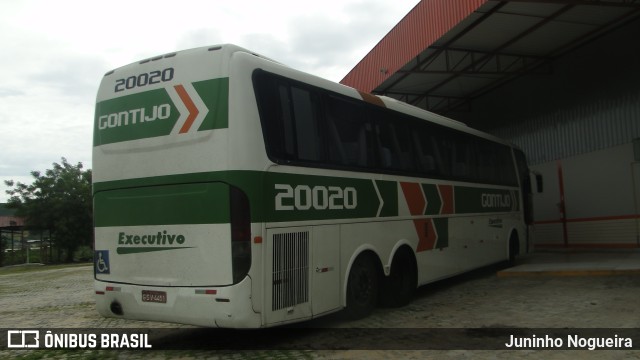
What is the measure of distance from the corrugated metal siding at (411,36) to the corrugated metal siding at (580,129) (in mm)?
6229

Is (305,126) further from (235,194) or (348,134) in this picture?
(235,194)

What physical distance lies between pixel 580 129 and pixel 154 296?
15265mm

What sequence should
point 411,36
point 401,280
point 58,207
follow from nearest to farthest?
1. point 401,280
2. point 411,36
3. point 58,207

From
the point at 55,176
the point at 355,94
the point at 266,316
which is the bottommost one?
the point at 266,316

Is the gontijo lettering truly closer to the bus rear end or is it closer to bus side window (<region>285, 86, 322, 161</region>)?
the bus rear end

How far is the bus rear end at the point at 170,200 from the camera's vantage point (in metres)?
5.38

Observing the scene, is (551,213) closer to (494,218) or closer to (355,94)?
(494,218)

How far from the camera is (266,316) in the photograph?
5.47 m

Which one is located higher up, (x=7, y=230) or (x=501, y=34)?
(x=501, y=34)

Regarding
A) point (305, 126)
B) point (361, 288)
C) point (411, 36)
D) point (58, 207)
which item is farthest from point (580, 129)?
→ point (58, 207)

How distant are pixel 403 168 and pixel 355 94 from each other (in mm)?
1574

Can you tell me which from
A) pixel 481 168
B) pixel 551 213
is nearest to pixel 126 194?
pixel 481 168

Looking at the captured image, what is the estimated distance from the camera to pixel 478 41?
48.1 ft

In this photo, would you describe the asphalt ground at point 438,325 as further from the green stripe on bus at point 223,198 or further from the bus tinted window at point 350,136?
the bus tinted window at point 350,136
